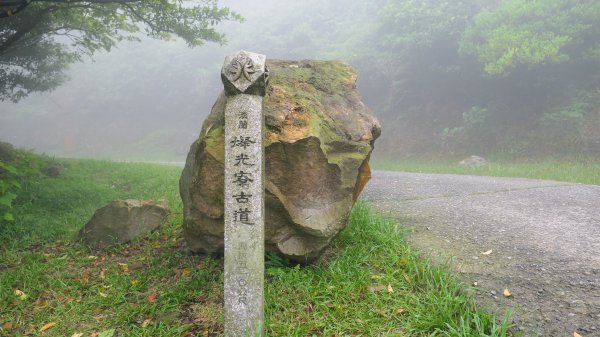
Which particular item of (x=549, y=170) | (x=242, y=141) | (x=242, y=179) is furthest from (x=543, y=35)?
(x=242, y=179)

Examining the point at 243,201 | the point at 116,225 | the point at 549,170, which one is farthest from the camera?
the point at 549,170

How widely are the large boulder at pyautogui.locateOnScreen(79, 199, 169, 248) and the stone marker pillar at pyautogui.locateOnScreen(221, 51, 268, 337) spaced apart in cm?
300

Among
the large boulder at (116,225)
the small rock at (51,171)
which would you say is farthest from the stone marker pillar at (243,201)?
the small rock at (51,171)

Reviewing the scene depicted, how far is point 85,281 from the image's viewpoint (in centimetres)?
427

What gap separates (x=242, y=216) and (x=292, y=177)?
3.50ft

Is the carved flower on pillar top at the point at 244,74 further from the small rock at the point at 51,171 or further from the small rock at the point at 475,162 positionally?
the small rock at the point at 475,162

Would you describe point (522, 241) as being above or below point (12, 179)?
below

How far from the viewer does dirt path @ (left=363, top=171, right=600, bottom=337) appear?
305cm

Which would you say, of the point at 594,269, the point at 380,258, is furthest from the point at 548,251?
the point at 380,258

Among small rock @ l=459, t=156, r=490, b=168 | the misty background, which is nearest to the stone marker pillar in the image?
small rock @ l=459, t=156, r=490, b=168

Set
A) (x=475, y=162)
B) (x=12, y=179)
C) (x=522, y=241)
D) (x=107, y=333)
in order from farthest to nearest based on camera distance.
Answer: (x=475, y=162), (x=12, y=179), (x=522, y=241), (x=107, y=333)

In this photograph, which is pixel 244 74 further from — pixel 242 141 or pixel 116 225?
pixel 116 225

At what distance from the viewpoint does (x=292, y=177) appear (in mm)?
3871

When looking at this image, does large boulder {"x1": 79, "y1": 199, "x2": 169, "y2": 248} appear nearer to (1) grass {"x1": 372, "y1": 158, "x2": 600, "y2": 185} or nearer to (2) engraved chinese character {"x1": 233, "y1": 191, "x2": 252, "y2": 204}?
(2) engraved chinese character {"x1": 233, "y1": 191, "x2": 252, "y2": 204}
